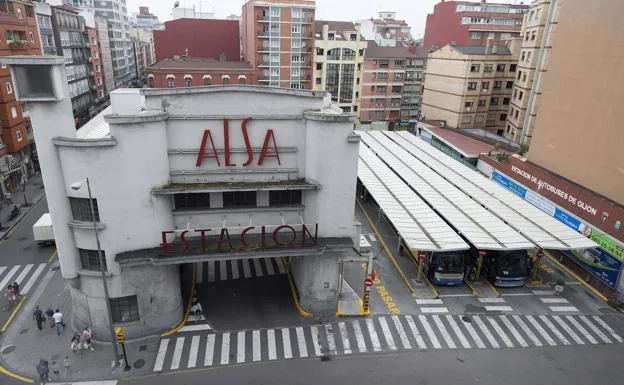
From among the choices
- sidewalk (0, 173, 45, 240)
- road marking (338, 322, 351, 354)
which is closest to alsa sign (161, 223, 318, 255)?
road marking (338, 322, 351, 354)

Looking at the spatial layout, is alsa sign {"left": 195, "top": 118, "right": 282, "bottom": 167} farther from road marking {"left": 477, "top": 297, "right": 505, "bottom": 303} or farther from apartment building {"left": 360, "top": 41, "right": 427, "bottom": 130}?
apartment building {"left": 360, "top": 41, "right": 427, "bottom": 130}

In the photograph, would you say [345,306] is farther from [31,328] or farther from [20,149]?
[20,149]

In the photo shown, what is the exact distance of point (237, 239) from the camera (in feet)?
91.6

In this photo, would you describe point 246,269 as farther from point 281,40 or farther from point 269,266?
point 281,40

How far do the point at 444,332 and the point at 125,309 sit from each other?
2197cm

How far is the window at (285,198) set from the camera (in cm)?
2836

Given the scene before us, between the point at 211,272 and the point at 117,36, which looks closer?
the point at 211,272

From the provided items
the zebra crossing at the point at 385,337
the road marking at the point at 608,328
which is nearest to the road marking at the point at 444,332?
the zebra crossing at the point at 385,337

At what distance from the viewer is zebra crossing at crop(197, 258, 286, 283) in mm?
35625

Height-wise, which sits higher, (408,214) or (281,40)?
(281,40)

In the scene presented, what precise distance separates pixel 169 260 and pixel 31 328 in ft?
41.0

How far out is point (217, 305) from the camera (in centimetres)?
3148

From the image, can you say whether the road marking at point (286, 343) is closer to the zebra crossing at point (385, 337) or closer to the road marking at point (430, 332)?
the zebra crossing at point (385, 337)

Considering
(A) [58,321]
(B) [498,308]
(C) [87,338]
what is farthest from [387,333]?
(A) [58,321]
